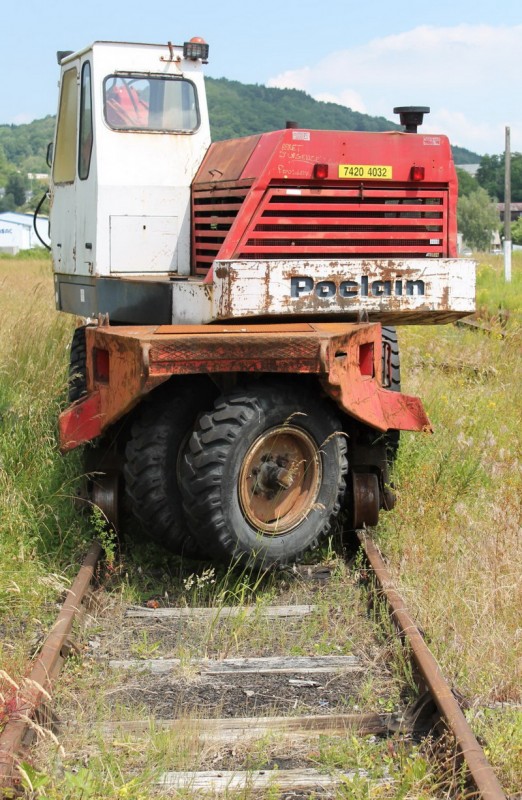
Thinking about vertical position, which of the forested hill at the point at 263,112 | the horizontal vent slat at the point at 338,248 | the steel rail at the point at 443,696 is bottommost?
the steel rail at the point at 443,696

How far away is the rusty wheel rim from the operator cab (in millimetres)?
1506

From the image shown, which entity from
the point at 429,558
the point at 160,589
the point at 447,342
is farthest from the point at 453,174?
the point at 447,342

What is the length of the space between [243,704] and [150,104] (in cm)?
449

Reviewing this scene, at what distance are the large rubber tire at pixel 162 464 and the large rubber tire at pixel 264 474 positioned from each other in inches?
8.9

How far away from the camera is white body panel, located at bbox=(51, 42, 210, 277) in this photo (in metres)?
7.16

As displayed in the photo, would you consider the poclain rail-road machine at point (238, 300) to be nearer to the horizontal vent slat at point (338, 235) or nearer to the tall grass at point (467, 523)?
the horizontal vent slat at point (338, 235)

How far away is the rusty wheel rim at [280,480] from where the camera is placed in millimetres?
5719

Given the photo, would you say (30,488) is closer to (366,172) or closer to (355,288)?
(355,288)

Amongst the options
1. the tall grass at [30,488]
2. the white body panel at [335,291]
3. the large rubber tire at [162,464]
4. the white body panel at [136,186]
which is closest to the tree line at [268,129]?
the white body panel at [136,186]

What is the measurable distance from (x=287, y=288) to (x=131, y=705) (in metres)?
2.70

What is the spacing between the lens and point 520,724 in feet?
13.2

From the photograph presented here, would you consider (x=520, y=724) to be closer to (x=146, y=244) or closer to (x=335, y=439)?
(x=335, y=439)

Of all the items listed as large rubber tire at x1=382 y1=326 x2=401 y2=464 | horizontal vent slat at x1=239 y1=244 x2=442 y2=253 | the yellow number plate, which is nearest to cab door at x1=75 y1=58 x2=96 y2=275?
horizontal vent slat at x1=239 y1=244 x2=442 y2=253

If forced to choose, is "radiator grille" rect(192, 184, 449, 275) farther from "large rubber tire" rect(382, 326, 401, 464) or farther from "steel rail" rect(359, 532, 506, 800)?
"steel rail" rect(359, 532, 506, 800)
